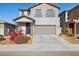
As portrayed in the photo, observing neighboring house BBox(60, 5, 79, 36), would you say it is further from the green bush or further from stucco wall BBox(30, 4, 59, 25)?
the green bush

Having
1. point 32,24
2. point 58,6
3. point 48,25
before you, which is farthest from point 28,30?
point 58,6

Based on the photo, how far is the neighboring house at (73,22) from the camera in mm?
22734

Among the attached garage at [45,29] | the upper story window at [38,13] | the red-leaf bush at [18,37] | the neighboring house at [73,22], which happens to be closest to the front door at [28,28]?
the attached garage at [45,29]

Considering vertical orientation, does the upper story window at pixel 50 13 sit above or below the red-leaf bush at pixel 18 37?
above

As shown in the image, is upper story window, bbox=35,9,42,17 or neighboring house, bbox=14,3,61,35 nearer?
neighboring house, bbox=14,3,61,35

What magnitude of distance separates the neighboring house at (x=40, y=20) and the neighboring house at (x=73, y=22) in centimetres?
145

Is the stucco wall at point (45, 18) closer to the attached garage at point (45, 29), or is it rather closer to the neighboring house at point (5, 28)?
the attached garage at point (45, 29)

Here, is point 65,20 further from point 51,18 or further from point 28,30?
point 28,30

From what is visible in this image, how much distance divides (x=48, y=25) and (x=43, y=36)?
1917 millimetres

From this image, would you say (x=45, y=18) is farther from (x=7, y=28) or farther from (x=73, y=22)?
(x=7, y=28)

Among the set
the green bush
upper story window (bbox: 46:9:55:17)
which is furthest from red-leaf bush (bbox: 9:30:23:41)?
upper story window (bbox: 46:9:55:17)

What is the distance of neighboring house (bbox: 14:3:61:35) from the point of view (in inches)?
934

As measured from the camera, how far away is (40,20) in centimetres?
2542

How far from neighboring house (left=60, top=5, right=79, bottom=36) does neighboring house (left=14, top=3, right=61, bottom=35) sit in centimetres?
145
